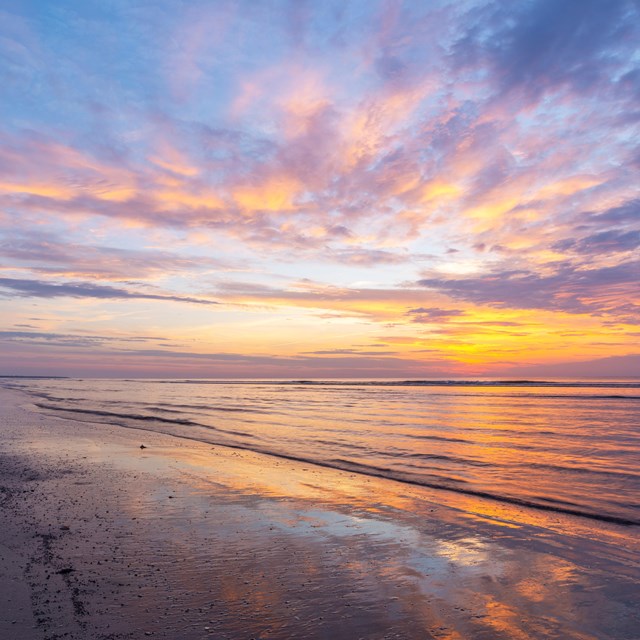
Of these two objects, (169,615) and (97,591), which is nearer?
(169,615)

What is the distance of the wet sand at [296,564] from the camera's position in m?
5.58

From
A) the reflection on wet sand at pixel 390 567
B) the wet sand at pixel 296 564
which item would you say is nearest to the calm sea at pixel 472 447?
the wet sand at pixel 296 564

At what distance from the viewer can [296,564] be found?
7.47 meters

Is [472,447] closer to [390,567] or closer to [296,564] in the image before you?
[390,567]

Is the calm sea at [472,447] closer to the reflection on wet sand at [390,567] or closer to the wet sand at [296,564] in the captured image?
the wet sand at [296,564]

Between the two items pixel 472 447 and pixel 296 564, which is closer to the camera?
pixel 296 564

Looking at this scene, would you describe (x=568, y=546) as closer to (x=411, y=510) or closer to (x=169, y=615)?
(x=411, y=510)

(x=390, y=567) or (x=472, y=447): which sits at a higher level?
(x=390, y=567)

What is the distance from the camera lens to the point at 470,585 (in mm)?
6828

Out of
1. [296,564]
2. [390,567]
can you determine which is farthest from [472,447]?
[296,564]

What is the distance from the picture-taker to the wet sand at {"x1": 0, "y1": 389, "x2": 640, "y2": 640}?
5582 millimetres

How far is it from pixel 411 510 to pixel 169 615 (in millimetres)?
6674

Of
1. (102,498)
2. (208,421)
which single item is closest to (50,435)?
(208,421)

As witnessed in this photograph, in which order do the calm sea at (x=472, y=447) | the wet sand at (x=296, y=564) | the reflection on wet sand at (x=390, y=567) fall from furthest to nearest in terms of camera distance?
the calm sea at (x=472, y=447) → the reflection on wet sand at (x=390, y=567) → the wet sand at (x=296, y=564)
